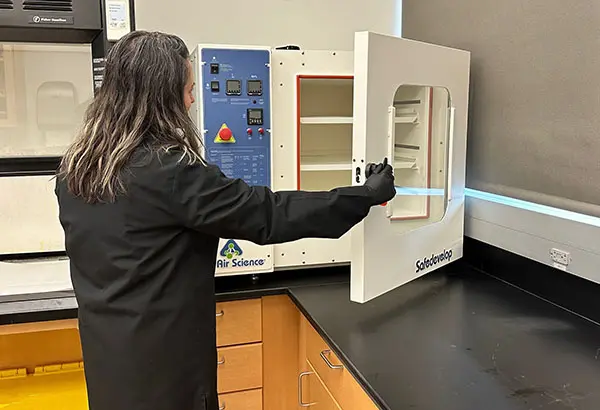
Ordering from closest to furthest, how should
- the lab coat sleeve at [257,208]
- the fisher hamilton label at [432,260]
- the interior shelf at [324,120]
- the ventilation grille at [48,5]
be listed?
the lab coat sleeve at [257,208] < the fisher hamilton label at [432,260] < the ventilation grille at [48,5] < the interior shelf at [324,120]

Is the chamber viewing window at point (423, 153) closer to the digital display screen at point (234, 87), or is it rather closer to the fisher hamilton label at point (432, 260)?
the fisher hamilton label at point (432, 260)

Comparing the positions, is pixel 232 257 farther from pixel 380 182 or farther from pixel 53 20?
pixel 53 20

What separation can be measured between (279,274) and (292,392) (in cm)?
42

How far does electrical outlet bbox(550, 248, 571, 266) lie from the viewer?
1.58 meters

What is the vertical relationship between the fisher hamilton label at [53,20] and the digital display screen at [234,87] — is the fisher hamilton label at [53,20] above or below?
above

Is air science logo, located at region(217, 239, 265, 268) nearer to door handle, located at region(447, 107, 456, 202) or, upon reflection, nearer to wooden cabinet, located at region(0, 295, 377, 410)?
wooden cabinet, located at region(0, 295, 377, 410)

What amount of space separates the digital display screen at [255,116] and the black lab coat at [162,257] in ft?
1.95

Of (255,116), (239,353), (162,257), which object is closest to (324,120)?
(255,116)

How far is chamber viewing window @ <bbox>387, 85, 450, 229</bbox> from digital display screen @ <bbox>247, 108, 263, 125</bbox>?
438 mm

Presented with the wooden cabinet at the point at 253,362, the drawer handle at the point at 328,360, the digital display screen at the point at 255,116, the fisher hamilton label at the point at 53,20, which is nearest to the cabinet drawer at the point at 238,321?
the wooden cabinet at the point at 253,362

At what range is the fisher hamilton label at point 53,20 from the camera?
1903 mm

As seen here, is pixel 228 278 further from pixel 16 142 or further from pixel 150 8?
pixel 150 8

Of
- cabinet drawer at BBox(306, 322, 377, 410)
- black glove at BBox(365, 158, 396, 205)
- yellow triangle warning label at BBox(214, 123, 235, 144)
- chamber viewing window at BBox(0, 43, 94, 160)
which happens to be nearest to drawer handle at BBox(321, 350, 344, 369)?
cabinet drawer at BBox(306, 322, 377, 410)

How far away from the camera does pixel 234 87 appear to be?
184cm
